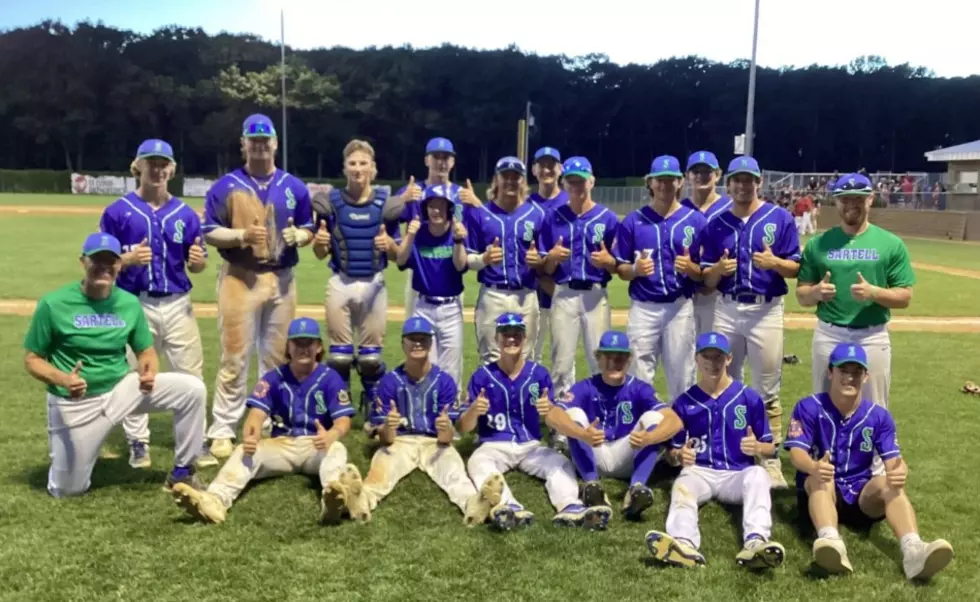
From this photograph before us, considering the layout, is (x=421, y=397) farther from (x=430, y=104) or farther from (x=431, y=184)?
(x=430, y=104)

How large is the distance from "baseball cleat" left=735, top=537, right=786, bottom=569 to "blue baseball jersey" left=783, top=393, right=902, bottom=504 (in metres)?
0.71

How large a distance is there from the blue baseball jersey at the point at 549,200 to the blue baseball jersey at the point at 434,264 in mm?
929

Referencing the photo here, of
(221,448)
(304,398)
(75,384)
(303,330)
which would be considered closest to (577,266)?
(303,330)

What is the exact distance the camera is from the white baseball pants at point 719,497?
4656 millimetres

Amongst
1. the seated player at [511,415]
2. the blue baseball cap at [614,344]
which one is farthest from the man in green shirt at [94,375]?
the blue baseball cap at [614,344]

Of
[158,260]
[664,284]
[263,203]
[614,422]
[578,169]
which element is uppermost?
[578,169]

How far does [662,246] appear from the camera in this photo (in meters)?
6.25

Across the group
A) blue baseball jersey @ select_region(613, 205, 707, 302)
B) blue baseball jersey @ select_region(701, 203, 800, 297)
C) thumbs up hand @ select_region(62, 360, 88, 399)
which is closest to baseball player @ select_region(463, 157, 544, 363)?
blue baseball jersey @ select_region(613, 205, 707, 302)

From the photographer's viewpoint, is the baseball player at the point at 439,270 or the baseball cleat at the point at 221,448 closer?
the baseball cleat at the point at 221,448

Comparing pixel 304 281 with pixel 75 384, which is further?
pixel 304 281

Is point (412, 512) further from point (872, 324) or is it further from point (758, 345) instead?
point (872, 324)

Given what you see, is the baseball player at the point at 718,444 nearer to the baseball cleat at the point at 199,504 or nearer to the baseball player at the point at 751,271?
the baseball player at the point at 751,271

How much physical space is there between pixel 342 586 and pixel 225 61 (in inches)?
2853

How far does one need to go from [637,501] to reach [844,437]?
1.35 metres
